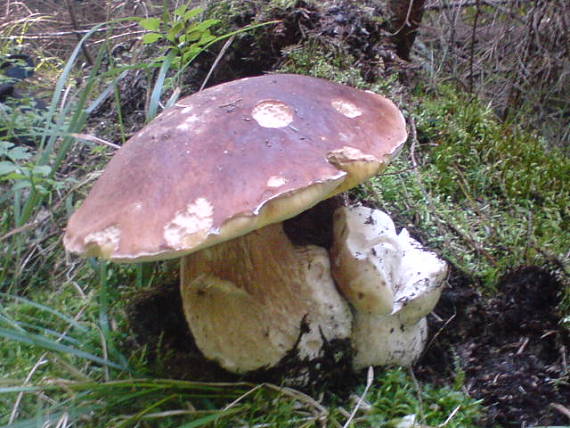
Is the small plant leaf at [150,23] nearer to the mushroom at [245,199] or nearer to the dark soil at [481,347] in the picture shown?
the mushroom at [245,199]

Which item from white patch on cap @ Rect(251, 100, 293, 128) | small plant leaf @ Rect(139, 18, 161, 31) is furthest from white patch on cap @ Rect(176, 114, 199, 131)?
small plant leaf @ Rect(139, 18, 161, 31)

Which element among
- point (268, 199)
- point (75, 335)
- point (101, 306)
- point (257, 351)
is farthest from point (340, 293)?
point (75, 335)

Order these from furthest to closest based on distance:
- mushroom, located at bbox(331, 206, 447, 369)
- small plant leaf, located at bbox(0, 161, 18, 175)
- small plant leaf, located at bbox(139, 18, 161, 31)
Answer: small plant leaf, located at bbox(139, 18, 161, 31)
small plant leaf, located at bbox(0, 161, 18, 175)
mushroom, located at bbox(331, 206, 447, 369)

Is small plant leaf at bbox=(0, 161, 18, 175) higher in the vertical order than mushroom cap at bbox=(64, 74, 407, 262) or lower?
lower

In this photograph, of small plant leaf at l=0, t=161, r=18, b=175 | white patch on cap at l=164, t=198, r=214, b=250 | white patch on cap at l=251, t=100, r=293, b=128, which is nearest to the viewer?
white patch on cap at l=164, t=198, r=214, b=250

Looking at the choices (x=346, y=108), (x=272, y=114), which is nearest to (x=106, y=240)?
(x=272, y=114)

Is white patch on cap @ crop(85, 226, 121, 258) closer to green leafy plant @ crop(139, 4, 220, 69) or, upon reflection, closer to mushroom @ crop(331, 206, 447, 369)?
mushroom @ crop(331, 206, 447, 369)

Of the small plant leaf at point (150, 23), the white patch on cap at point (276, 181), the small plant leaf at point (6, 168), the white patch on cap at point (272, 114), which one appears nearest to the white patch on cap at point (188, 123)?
the white patch on cap at point (272, 114)

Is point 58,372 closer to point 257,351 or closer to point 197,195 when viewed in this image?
point 257,351
